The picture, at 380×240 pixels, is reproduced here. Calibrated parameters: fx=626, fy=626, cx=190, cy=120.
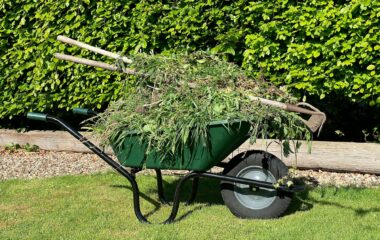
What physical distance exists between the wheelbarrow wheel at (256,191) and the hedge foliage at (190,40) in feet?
5.32

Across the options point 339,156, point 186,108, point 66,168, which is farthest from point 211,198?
point 66,168

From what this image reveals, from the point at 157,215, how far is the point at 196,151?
2.68ft

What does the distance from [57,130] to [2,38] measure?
4.53ft

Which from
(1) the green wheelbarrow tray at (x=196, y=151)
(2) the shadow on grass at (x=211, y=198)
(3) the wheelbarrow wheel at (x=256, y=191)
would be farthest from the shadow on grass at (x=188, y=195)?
(1) the green wheelbarrow tray at (x=196, y=151)

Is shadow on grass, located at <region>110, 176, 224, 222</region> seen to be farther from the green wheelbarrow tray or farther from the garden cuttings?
the garden cuttings

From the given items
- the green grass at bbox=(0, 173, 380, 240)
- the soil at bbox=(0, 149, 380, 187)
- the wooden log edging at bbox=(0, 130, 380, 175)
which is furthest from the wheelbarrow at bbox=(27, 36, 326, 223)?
the soil at bbox=(0, 149, 380, 187)

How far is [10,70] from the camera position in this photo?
7.52m

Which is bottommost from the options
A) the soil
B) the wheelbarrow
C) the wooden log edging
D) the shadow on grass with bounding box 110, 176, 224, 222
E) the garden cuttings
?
the soil

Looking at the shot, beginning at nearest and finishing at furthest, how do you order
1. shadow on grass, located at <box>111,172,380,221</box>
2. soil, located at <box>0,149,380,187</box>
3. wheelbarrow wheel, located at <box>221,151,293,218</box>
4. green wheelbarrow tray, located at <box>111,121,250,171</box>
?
1. green wheelbarrow tray, located at <box>111,121,250,171</box>
2. wheelbarrow wheel, located at <box>221,151,293,218</box>
3. shadow on grass, located at <box>111,172,380,221</box>
4. soil, located at <box>0,149,380,187</box>

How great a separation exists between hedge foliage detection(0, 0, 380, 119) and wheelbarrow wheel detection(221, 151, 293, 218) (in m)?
1.62

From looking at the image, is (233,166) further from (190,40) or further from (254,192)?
(190,40)

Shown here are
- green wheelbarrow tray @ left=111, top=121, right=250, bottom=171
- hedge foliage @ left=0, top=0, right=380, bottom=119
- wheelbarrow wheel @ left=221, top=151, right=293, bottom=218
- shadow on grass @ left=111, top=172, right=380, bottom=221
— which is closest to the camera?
green wheelbarrow tray @ left=111, top=121, right=250, bottom=171

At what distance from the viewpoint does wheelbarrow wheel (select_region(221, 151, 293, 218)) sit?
4602 millimetres

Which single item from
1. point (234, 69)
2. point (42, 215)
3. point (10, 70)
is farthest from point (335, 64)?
point (10, 70)
